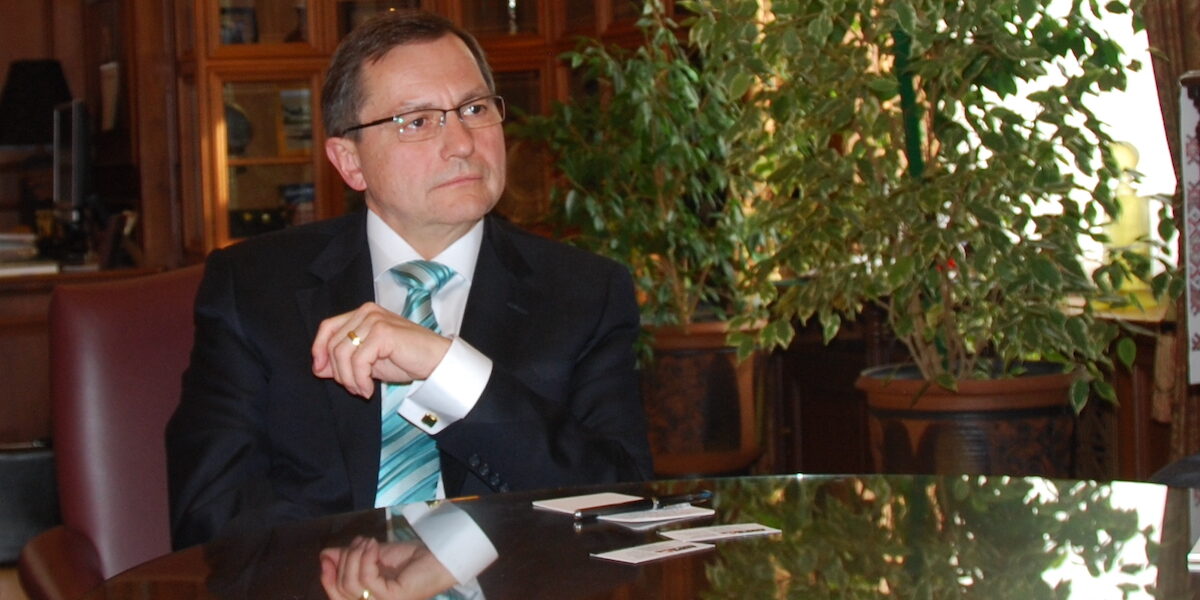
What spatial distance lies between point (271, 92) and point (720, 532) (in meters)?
5.04

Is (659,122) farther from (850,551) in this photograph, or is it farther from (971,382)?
(850,551)

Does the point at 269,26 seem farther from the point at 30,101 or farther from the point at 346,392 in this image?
the point at 346,392

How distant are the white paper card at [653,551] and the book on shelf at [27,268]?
164 inches

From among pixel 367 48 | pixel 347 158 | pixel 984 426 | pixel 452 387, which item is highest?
pixel 367 48

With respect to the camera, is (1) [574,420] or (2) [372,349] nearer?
(2) [372,349]

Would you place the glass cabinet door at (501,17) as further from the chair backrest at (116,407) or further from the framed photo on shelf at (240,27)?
the chair backrest at (116,407)

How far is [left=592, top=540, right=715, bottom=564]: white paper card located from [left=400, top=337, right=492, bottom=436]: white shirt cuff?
0.44 m

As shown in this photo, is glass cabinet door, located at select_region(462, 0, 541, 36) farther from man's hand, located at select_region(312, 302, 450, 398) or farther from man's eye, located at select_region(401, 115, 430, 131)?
Result: man's hand, located at select_region(312, 302, 450, 398)

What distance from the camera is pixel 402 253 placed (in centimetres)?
188

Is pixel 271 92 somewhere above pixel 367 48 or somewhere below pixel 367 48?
above

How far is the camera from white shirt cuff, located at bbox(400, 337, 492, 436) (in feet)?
5.14

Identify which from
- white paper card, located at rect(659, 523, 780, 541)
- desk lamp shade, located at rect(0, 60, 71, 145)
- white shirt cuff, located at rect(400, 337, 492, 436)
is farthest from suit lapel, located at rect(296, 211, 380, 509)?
desk lamp shade, located at rect(0, 60, 71, 145)

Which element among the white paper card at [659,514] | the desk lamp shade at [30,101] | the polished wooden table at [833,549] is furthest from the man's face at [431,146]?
the desk lamp shade at [30,101]

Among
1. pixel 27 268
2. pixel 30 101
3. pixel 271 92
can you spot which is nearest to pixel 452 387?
pixel 27 268
